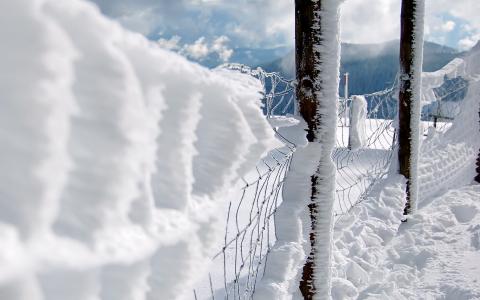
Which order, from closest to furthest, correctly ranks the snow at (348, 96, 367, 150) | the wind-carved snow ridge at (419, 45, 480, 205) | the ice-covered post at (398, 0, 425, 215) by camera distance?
1. the ice-covered post at (398, 0, 425, 215)
2. the wind-carved snow ridge at (419, 45, 480, 205)
3. the snow at (348, 96, 367, 150)

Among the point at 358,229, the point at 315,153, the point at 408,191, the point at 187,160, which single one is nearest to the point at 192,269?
the point at 187,160

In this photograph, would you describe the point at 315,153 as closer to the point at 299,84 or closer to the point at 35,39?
the point at 299,84

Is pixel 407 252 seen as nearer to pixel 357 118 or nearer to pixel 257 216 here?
pixel 257 216

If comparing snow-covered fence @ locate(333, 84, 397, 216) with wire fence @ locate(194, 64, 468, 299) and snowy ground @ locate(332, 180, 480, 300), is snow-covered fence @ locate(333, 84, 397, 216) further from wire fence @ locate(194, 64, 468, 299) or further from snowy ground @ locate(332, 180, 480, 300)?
snowy ground @ locate(332, 180, 480, 300)

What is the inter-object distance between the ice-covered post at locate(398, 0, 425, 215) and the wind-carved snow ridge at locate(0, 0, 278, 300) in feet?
12.2

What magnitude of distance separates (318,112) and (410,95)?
244cm

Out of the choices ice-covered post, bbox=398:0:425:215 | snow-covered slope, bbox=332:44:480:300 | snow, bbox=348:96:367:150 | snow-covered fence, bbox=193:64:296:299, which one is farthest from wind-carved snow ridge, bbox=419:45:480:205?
snow-covered fence, bbox=193:64:296:299

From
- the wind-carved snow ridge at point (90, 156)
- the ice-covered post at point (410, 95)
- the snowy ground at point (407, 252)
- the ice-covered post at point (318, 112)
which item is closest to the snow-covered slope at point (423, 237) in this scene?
the snowy ground at point (407, 252)

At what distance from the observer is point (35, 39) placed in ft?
1.97

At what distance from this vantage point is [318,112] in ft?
7.39

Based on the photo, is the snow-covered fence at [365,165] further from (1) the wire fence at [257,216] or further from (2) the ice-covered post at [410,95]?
(2) the ice-covered post at [410,95]

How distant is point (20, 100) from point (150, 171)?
278mm

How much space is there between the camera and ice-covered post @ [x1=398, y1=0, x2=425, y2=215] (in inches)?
165

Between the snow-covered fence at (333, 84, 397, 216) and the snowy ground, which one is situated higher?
the snow-covered fence at (333, 84, 397, 216)
